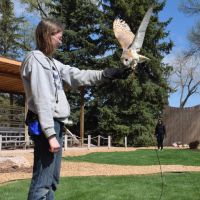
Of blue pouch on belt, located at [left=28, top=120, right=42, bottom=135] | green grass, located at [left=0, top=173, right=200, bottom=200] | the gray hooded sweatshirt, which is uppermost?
the gray hooded sweatshirt

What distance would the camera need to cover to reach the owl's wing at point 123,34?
3.47 m

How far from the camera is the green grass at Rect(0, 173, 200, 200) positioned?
7043 mm

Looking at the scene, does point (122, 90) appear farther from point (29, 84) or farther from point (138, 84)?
point (29, 84)

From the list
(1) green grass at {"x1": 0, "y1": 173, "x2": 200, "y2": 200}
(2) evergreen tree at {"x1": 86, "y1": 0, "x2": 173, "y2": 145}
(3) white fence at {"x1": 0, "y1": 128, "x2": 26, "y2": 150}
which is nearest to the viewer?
(1) green grass at {"x1": 0, "y1": 173, "x2": 200, "y2": 200}

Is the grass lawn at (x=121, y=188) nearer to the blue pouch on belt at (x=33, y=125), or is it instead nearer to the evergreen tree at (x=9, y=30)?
the blue pouch on belt at (x=33, y=125)

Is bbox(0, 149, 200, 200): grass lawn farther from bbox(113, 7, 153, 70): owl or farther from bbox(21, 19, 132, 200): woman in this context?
bbox(113, 7, 153, 70): owl

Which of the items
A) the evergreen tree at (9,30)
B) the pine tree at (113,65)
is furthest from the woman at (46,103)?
the evergreen tree at (9,30)

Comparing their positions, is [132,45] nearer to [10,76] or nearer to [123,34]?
[123,34]

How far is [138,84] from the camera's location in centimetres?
3091

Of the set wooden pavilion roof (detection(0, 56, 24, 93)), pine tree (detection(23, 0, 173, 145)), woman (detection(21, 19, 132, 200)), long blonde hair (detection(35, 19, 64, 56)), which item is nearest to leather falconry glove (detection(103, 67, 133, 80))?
woman (detection(21, 19, 132, 200))

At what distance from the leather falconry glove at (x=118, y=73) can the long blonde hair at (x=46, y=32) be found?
0.45m

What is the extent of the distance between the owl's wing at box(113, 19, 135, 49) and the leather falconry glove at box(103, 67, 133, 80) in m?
0.18

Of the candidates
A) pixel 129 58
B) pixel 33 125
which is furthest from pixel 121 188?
pixel 129 58

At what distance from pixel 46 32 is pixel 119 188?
4.72 meters
